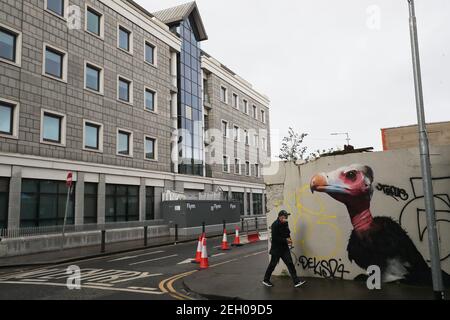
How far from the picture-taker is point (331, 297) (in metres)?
7.70

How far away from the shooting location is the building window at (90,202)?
76.1 ft


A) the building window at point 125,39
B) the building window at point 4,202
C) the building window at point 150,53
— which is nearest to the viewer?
the building window at point 4,202

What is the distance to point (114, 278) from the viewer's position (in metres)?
10.8

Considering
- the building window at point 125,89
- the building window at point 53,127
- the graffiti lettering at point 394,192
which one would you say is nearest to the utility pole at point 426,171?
the graffiti lettering at point 394,192

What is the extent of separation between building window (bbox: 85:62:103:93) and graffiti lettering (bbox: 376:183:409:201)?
19.2 meters

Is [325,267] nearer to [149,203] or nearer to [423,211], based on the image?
[423,211]

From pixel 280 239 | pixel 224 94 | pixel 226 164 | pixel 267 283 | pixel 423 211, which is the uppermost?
pixel 224 94

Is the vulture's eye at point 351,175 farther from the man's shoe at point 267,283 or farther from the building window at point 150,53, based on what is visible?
the building window at point 150,53

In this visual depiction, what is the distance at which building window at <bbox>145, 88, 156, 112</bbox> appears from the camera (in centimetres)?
2940

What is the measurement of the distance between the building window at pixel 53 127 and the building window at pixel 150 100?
26.3 feet

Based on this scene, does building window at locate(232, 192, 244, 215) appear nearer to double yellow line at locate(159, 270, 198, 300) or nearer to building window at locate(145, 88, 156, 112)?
building window at locate(145, 88, 156, 112)

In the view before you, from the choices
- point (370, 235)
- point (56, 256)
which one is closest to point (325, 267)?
point (370, 235)

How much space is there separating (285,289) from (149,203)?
21.2m
